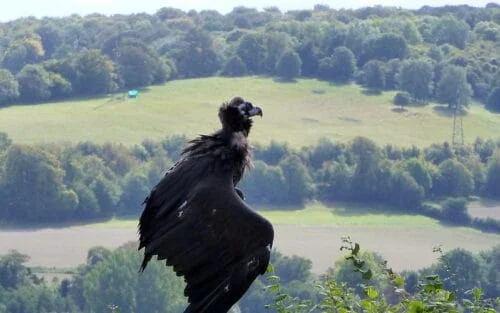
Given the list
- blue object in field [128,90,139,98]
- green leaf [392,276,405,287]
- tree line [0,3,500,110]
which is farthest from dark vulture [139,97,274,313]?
blue object in field [128,90,139,98]

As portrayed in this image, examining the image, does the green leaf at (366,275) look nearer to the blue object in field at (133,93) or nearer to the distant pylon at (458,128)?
the distant pylon at (458,128)

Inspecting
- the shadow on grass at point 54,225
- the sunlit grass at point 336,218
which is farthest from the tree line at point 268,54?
the sunlit grass at point 336,218

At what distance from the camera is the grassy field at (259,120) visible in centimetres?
10444

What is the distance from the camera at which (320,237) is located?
75.2 metres

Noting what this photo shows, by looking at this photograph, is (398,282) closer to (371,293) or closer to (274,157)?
(371,293)

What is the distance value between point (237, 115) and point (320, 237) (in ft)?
219

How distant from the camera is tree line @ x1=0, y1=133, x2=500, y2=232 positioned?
9069 cm

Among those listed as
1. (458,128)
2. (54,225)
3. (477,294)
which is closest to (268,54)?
(458,128)

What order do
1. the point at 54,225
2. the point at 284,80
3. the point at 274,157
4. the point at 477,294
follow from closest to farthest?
the point at 477,294 → the point at 54,225 → the point at 274,157 → the point at 284,80

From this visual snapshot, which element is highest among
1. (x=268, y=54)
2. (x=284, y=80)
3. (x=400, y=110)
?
(x=268, y=54)

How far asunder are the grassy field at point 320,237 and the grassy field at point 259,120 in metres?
16.0

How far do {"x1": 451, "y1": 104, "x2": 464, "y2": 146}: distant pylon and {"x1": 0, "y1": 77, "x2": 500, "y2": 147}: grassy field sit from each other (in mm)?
553

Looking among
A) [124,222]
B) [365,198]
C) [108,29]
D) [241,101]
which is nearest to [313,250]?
[124,222]

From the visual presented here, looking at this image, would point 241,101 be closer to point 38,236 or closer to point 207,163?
point 207,163
